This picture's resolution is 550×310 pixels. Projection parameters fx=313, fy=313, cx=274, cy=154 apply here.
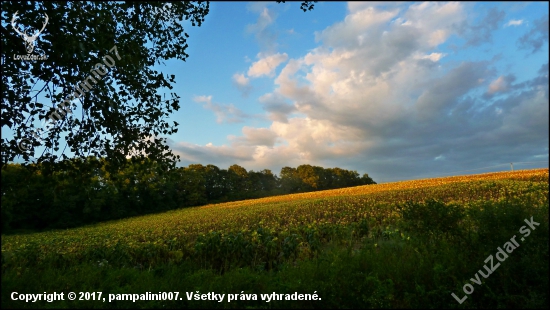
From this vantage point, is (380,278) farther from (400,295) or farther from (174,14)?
(174,14)

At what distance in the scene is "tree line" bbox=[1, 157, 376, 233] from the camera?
19.6 feet

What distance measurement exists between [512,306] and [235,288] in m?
4.63

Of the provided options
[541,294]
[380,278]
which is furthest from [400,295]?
[541,294]

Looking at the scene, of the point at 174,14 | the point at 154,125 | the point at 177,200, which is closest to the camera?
the point at 154,125

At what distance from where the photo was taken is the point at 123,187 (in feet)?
20.2

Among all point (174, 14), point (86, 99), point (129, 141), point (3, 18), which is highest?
point (174, 14)

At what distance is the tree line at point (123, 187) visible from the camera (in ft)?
19.6

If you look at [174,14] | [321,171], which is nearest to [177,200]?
[321,171]

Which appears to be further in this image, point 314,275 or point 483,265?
point 314,275

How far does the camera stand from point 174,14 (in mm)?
7898

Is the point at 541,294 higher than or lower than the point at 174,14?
lower

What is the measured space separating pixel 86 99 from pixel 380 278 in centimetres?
681

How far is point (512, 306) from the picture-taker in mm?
5117

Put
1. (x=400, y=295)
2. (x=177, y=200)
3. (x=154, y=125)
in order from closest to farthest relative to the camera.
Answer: (x=400, y=295) < (x=154, y=125) < (x=177, y=200)
